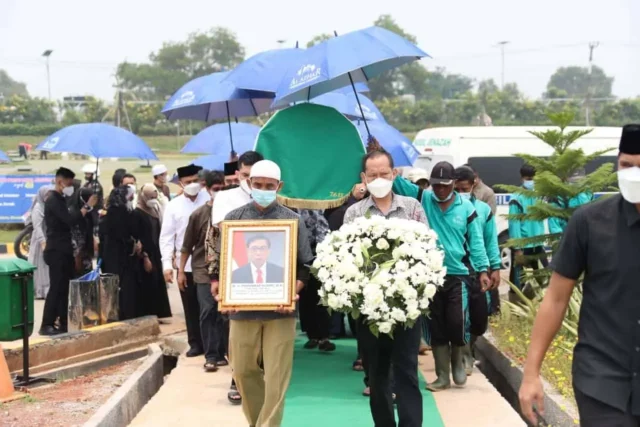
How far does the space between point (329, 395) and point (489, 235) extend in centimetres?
204

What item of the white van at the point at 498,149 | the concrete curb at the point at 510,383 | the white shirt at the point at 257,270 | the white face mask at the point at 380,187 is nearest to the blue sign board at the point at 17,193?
the white van at the point at 498,149

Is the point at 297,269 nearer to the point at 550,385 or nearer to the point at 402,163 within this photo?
the point at 550,385

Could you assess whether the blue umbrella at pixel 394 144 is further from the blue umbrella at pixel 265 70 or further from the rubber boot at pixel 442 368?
the rubber boot at pixel 442 368

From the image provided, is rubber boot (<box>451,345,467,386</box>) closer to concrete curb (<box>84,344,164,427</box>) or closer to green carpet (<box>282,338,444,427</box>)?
green carpet (<box>282,338,444,427</box>)

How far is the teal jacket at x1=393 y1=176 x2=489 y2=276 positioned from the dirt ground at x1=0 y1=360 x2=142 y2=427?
3.20 meters

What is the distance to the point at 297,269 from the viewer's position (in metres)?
6.95

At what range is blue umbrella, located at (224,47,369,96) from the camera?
992 centimetres

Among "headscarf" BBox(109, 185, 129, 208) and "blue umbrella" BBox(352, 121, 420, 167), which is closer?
"headscarf" BBox(109, 185, 129, 208)

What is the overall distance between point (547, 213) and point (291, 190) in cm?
278

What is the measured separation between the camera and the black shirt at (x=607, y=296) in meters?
3.84

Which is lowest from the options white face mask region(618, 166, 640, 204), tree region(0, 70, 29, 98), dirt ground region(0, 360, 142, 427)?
dirt ground region(0, 360, 142, 427)

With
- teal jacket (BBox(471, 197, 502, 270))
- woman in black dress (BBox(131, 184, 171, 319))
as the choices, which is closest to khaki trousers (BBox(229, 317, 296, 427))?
teal jacket (BBox(471, 197, 502, 270))

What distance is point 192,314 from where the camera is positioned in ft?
33.6

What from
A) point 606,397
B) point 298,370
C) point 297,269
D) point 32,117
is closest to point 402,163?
point 298,370
